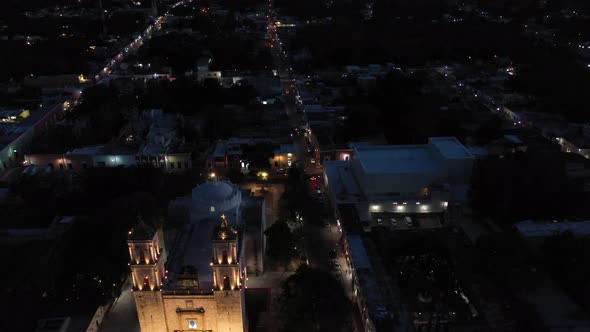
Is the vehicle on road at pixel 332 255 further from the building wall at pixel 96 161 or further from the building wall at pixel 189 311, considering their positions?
the building wall at pixel 96 161

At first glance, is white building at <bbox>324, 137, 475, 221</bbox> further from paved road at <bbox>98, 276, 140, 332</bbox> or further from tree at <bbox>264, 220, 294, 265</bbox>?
paved road at <bbox>98, 276, 140, 332</bbox>

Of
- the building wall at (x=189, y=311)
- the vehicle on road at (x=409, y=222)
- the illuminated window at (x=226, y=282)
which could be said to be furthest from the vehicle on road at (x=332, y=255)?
the illuminated window at (x=226, y=282)

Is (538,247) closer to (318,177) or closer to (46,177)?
(318,177)

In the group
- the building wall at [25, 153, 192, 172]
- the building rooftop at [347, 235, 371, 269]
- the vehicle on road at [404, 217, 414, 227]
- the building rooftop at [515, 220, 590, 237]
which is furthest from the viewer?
the building wall at [25, 153, 192, 172]

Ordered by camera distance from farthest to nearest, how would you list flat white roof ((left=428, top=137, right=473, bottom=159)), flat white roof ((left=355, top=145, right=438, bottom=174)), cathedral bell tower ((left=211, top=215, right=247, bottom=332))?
1. flat white roof ((left=428, top=137, right=473, bottom=159))
2. flat white roof ((left=355, top=145, right=438, bottom=174))
3. cathedral bell tower ((left=211, top=215, right=247, bottom=332))

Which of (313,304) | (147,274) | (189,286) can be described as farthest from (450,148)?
(147,274)

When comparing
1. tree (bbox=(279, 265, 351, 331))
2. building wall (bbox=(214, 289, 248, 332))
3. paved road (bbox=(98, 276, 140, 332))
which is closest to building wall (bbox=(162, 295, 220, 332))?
building wall (bbox=(214, 289, 248, 332))

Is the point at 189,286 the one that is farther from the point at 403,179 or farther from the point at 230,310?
the point at 403,179

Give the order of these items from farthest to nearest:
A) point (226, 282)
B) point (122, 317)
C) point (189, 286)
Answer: point (122, 317) → point (189, 286) → point (226, 282)
